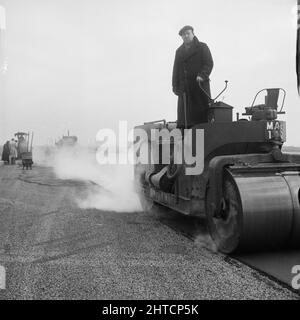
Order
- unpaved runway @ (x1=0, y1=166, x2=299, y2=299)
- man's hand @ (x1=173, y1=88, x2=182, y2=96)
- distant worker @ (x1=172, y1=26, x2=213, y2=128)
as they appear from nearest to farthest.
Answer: unpaved runway @ (x1=0, y1=166, x2=299, y2=299)
distant worker @ (x1=172, y1=26, x2=213, y2=128)
man's hand @ (x1=173, y1=88, x2=182, y2=96)

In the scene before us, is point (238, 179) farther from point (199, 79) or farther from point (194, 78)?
point (194, 78)

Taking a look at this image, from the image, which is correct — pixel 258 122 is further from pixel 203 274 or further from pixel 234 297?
pixel 234 297

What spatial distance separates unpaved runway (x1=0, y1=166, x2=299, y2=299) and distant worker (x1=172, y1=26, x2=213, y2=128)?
173 centimetres

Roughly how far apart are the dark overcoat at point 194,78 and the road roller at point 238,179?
199mm

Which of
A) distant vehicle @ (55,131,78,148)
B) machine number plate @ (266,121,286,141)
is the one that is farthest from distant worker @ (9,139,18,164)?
machine number plate @ (266,121,286,141)

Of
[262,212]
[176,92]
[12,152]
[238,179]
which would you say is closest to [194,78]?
[176,92]

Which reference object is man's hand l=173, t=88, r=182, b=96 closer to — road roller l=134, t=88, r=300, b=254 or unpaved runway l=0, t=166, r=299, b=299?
road roller l=134, t=88, r=300, b=254

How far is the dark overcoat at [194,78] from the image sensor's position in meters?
6.79

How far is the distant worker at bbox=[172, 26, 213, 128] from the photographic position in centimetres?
678

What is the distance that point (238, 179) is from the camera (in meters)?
5.20

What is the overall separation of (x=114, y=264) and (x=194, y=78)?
127 inches

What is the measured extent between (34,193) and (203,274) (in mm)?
8609

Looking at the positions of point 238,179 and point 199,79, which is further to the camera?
point 199,79

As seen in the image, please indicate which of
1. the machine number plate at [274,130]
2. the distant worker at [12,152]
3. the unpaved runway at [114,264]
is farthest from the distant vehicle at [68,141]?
the machine number plate at [274,130]
